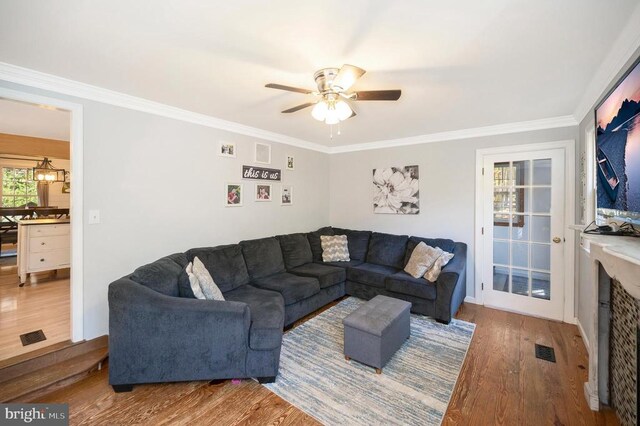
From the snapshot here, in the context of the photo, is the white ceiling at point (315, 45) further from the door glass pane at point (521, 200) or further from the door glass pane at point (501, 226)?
the door glass pane at point (501, 226)

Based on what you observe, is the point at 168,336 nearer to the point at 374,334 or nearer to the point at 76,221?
the point at 76,221

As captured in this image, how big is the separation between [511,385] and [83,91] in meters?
4.25

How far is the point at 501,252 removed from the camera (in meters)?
3.63

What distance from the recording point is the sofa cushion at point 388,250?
13.2ft

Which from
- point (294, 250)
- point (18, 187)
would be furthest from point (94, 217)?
point (18, 187)

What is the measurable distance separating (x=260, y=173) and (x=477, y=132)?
2.99 m

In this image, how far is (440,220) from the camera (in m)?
4.02

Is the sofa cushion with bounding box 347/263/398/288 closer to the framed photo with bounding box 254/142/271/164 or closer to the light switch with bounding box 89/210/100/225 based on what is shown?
the framed photo with bounding box 254/142/271/164

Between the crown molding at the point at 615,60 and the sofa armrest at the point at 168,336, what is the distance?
9.42ft

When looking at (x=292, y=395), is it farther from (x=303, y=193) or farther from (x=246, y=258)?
(x=303, y=193)

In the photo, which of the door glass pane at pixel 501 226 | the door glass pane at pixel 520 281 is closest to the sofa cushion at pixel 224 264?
the door glass pane at pixel 501 226

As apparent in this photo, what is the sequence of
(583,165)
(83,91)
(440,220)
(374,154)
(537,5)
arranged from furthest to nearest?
(374,154), (440,220), (583,165), (83,91), (537,5)

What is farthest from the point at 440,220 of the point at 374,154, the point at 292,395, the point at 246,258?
the point at 292,395

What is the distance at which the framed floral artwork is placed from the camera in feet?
13.8
